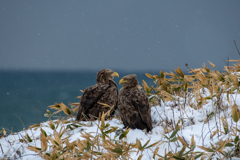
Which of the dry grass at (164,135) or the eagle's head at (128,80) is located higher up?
the eagle's head at (128,80)

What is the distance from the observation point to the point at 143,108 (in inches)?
111

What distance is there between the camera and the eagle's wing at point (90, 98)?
3.50 metres

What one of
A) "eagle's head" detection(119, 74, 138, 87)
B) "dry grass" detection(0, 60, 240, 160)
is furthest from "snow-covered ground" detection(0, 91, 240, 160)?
"eagle's head" detection(119, 74, 138, 87)

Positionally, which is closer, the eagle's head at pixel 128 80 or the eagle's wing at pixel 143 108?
the eagle's wing at pixel 143 108

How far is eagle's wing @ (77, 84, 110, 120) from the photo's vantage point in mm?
3496

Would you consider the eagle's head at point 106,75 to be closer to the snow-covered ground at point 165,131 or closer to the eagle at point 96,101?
the eagle at point 96,101

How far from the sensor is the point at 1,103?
36.4m

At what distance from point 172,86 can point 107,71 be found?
1524mm

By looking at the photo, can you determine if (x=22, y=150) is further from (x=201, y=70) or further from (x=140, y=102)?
(x=201, y=70)

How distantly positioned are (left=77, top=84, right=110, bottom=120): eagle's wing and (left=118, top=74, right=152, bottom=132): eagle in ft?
2.12

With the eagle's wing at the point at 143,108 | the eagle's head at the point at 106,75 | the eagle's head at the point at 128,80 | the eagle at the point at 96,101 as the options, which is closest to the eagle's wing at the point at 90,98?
the eagle at the point at 96,101

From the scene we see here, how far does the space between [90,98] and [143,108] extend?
1.22 meters

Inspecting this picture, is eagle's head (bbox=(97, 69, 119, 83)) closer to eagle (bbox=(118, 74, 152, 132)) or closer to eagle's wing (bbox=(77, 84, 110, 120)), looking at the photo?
eagle's wing (bbox=(77, 84, 110, 120))

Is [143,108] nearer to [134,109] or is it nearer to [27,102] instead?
[134,109]
